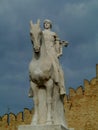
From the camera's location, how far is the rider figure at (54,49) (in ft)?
35.4

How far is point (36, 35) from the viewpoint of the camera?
10570 millimetres

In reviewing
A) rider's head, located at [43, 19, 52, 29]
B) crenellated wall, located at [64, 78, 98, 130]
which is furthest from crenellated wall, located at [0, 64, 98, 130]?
rider's head, located at [43, 19, 52, 29]

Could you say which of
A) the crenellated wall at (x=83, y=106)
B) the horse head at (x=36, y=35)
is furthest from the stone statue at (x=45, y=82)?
the crenellated wall at (x=83, y=106)

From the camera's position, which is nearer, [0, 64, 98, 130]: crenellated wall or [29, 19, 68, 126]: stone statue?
[29, 19, 68, 126]: stone statue

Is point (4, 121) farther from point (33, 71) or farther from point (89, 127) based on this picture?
point (33, 71)

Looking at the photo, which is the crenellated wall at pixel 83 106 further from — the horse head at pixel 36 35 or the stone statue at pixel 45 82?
the horse head at pixel 36 35

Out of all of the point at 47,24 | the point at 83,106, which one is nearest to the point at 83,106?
the point at 83,106

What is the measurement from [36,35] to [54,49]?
66 cm

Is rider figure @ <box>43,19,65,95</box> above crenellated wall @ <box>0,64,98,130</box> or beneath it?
beneath

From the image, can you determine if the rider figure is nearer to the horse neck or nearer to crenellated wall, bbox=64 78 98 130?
the horse neck

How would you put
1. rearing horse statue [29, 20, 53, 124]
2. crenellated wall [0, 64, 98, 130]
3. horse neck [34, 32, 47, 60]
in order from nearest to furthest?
1. rearing horse statue [29, 20, 53, 124]
2. horse neck [34, 32, 47, 60]
3. crenellated wall [0, 64, 98, 130]

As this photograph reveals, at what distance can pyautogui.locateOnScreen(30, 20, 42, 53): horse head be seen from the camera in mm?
10562

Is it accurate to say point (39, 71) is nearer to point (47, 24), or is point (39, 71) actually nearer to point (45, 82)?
point (45, 82)

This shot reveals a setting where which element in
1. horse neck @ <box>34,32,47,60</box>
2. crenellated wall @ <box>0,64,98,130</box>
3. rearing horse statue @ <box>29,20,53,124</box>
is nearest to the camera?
rearing horse statue @ <box>29,20,53,124</box>
